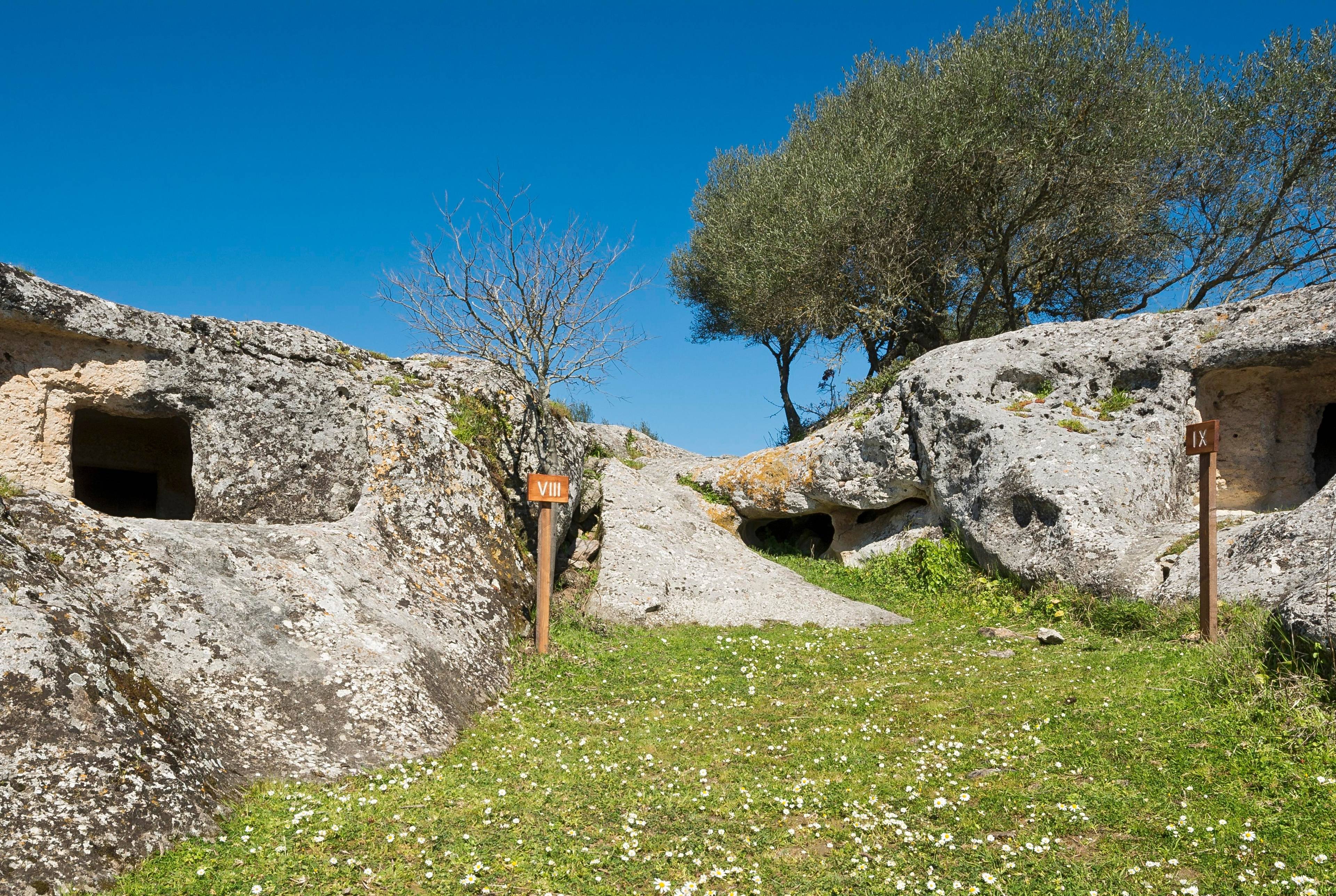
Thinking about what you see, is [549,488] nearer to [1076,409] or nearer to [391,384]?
[391,384]

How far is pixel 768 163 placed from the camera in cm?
2550

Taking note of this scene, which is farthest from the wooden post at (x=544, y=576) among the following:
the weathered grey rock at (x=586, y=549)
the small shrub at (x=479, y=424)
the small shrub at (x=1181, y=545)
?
the small shrub at (x=1181, y=545)

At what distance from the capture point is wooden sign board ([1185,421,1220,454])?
414 inches

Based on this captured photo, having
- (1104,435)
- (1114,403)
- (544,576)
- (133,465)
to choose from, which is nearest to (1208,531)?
(1104,435)

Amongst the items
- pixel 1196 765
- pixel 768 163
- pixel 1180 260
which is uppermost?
pixel 768 163

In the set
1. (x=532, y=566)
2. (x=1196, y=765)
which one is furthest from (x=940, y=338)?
(x=1196, y=765)

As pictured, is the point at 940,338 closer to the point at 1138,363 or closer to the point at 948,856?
the point at 1138,363

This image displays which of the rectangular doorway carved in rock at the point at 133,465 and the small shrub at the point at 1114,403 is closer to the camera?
the rectangular doorway carved in rock at the point at 133,465

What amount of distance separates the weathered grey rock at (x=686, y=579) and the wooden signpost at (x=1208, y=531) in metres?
4.51

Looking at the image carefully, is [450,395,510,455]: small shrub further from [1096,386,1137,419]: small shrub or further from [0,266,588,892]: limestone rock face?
[1096,386,1137,419]: small shrub

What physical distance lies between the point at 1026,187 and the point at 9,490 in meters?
21.9

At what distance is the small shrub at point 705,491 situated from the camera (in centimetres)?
1922

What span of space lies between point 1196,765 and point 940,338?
1916 cm

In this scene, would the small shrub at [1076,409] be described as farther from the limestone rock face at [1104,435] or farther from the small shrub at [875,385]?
the small shrub at [875,385]
